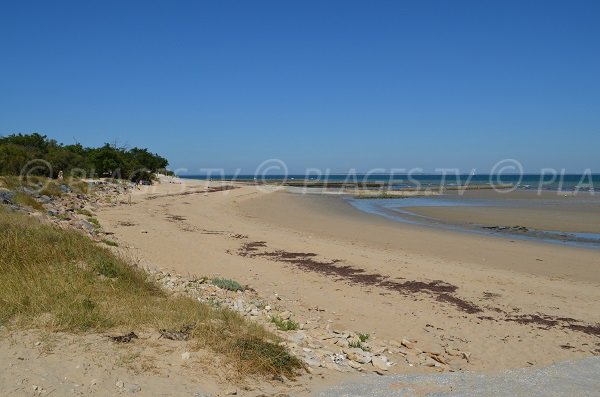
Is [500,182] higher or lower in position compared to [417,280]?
higher

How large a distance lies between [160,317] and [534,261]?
12.3 metres

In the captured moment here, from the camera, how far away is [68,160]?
41.1 m

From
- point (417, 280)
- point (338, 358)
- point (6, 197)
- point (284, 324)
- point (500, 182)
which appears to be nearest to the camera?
point (338, 358)

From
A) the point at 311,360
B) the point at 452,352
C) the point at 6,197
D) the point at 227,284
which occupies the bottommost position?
the point at 452,352

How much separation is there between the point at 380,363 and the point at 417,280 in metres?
5.89

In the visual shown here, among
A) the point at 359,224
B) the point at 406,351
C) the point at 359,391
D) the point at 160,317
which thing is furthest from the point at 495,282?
the point at 359,224

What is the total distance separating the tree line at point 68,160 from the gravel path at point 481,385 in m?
32.7

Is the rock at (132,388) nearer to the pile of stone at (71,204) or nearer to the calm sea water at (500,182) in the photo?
the pile of stone at (71,204)

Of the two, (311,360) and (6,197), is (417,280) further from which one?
(6,197)

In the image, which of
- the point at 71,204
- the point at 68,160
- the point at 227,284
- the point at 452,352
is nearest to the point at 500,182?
the point at 68,160

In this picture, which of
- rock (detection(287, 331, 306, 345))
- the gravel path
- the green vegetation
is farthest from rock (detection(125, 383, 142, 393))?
the green vegetation

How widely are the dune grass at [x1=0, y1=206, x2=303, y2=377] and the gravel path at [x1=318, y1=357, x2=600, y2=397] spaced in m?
0.83

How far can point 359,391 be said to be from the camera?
4.80 m

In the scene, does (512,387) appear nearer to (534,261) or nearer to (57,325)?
(57,325)
